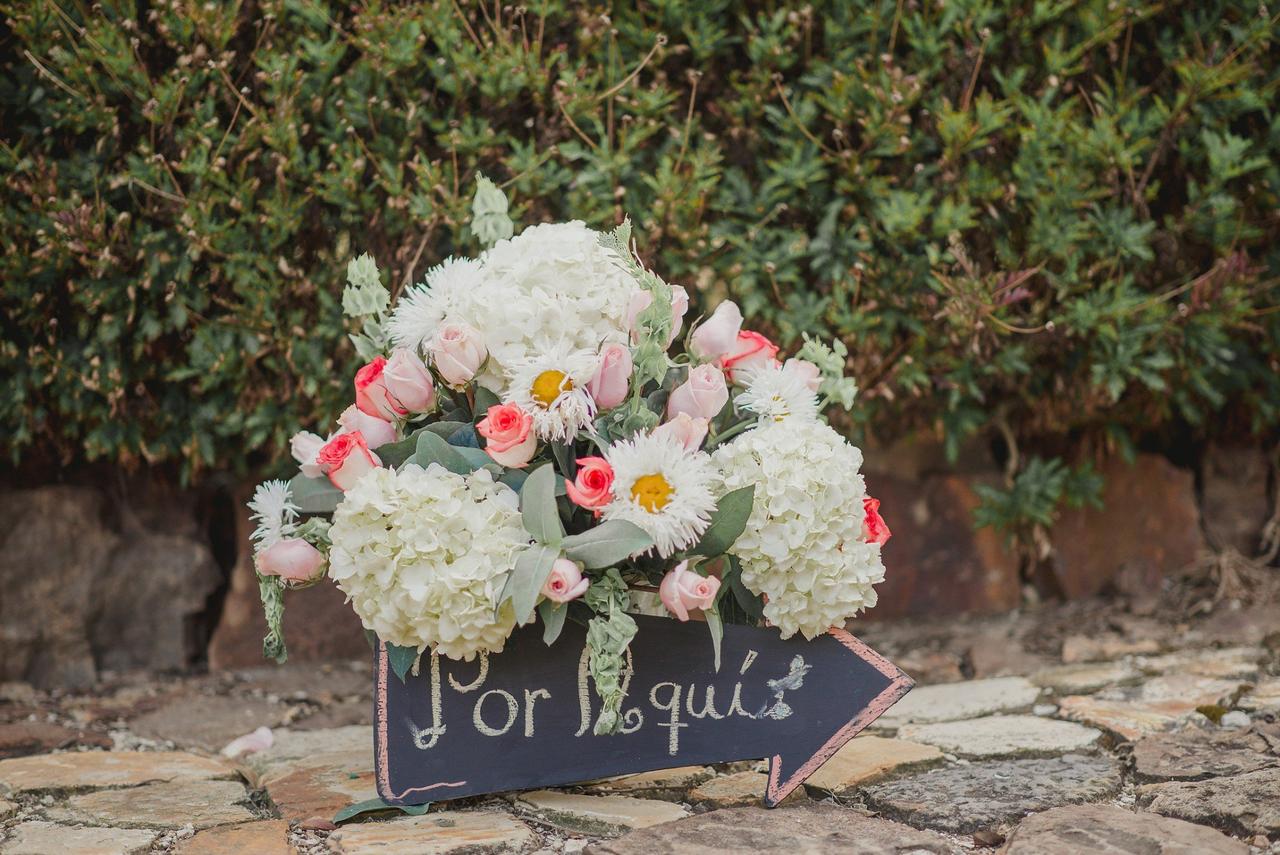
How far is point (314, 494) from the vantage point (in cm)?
186

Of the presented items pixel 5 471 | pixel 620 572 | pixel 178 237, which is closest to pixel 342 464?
pixel 620 572

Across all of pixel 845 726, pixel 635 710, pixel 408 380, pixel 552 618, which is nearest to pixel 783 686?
pixel 845 726

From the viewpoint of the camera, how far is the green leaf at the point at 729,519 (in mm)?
1699

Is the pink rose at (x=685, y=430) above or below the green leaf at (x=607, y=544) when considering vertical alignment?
above

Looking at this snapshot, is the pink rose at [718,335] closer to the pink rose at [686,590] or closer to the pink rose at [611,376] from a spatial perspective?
the pink rose at [611,376]

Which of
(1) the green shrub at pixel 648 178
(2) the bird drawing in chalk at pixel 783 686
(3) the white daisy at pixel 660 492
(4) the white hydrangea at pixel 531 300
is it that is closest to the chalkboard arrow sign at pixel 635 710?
(2) the bird drawing in chalk at pixel 783 686

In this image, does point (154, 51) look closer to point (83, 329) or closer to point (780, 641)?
point (83, 329)

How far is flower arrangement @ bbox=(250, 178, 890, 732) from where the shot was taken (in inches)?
64.6

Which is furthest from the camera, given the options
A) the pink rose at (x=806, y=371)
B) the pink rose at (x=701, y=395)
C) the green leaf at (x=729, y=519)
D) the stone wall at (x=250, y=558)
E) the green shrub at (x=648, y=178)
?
the stone wall at (x=250, y=558)

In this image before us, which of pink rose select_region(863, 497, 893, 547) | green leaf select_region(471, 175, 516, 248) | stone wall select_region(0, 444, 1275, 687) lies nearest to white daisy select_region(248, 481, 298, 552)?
green leaf select_region(471, 175, 516, 248)

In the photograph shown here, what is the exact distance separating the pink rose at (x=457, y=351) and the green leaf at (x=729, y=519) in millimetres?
438

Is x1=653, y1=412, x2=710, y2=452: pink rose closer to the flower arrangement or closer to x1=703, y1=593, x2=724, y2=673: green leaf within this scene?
the flower arrangement

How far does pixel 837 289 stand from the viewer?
2789 mm

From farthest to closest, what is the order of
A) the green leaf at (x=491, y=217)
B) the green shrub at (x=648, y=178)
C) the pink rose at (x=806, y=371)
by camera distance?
the green shrub at (x=648, y=178), the green leaf at (x=491, y=217), the pink rose at (x=806, y=371)
